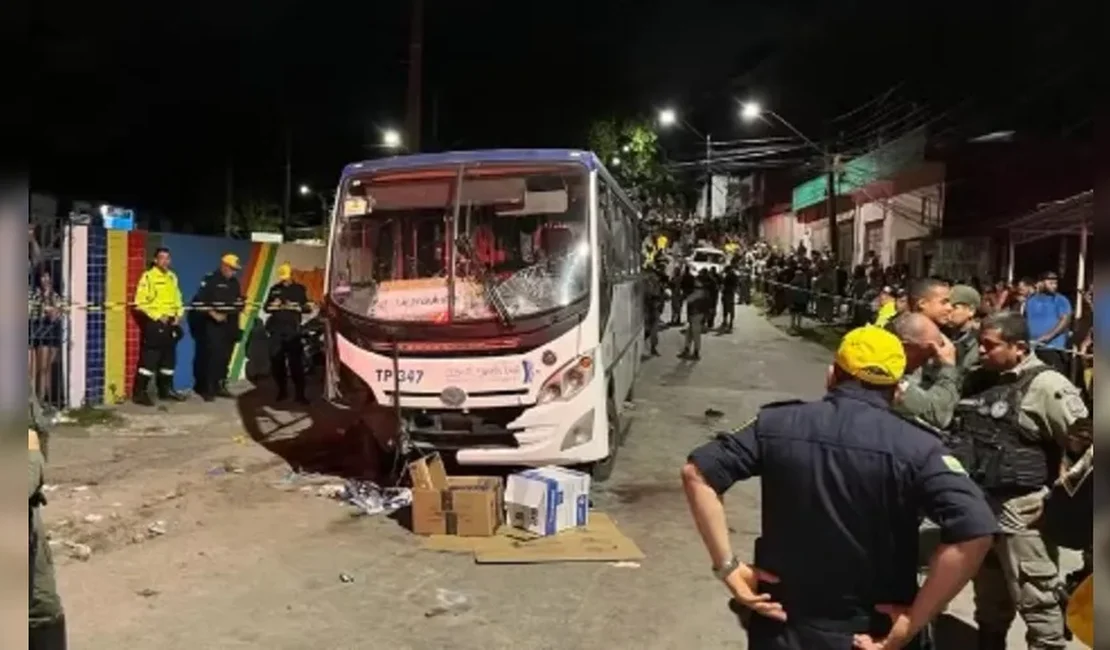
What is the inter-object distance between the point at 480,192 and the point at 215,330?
638cm

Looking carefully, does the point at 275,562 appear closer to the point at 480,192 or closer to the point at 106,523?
the point at 106,523

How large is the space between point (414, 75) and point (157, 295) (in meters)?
7.83

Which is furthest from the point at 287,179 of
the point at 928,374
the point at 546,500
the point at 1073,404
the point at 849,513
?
the point at 849,513

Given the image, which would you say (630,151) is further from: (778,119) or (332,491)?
(332,491)

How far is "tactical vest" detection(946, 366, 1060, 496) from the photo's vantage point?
14.2ft

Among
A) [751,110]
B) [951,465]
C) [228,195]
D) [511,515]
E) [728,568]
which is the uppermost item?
[751,110]

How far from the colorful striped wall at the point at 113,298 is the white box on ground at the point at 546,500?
6610 mm

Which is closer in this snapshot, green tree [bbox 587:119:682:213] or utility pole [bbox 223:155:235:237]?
utility pole [bbox 223:155:235:237]

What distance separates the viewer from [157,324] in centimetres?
1198

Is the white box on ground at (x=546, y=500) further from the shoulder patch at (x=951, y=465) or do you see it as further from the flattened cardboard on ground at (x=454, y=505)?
the shoulder patch at (x=951, y=465)

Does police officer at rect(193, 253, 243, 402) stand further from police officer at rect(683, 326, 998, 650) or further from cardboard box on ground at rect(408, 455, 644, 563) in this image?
police officer at rect(683, 326, 998, 650)

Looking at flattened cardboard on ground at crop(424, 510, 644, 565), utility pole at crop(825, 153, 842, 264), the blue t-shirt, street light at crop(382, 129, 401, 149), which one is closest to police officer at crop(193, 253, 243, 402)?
flattened cardboard on ground at crop(424, 510, 644, 565)

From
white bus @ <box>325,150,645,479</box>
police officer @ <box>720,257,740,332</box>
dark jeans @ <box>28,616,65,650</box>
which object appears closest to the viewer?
dark jeans @ <box>28,616,65,650</box>

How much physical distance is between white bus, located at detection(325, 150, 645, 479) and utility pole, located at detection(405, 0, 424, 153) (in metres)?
9.87
